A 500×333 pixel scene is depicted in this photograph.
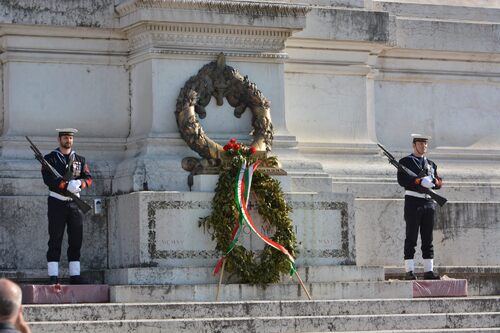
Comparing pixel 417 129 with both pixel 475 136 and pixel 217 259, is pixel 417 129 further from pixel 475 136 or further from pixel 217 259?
pixel 217 259

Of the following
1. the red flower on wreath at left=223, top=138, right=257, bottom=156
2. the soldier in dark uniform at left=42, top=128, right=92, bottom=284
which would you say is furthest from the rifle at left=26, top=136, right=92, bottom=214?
the red flower on wreath at left=223, top=138, right=257, bottom=156

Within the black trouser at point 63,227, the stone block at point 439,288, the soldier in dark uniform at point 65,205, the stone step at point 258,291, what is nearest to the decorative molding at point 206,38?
the soldier in dark uniform at point 65,205

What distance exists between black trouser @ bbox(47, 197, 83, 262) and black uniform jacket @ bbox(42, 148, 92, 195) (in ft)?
0.63

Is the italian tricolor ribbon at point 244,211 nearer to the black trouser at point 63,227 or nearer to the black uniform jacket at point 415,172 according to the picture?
the black trouser at point 63,227

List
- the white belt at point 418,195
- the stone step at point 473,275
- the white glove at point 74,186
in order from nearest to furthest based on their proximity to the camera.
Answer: the white glove at point 74,186 < the white belt at point 418,195 < the stone step at point 473,275

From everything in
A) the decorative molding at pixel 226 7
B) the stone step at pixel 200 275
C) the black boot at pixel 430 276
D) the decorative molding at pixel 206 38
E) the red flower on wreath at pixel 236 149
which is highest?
the decorative molding at pixel 226 7

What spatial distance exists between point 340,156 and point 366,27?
1.98m

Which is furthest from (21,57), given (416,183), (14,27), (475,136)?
(475,136)

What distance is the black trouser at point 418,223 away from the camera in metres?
20.9

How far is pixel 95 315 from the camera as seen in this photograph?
699 inches

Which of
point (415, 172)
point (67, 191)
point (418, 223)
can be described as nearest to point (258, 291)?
point (418, 223)

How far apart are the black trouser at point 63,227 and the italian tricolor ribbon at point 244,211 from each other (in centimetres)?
180

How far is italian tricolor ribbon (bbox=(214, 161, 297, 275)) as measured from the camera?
19844 mm

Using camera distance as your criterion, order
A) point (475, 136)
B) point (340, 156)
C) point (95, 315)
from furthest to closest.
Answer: point (475, 136) → point (340, 156) → point (95, 315)
